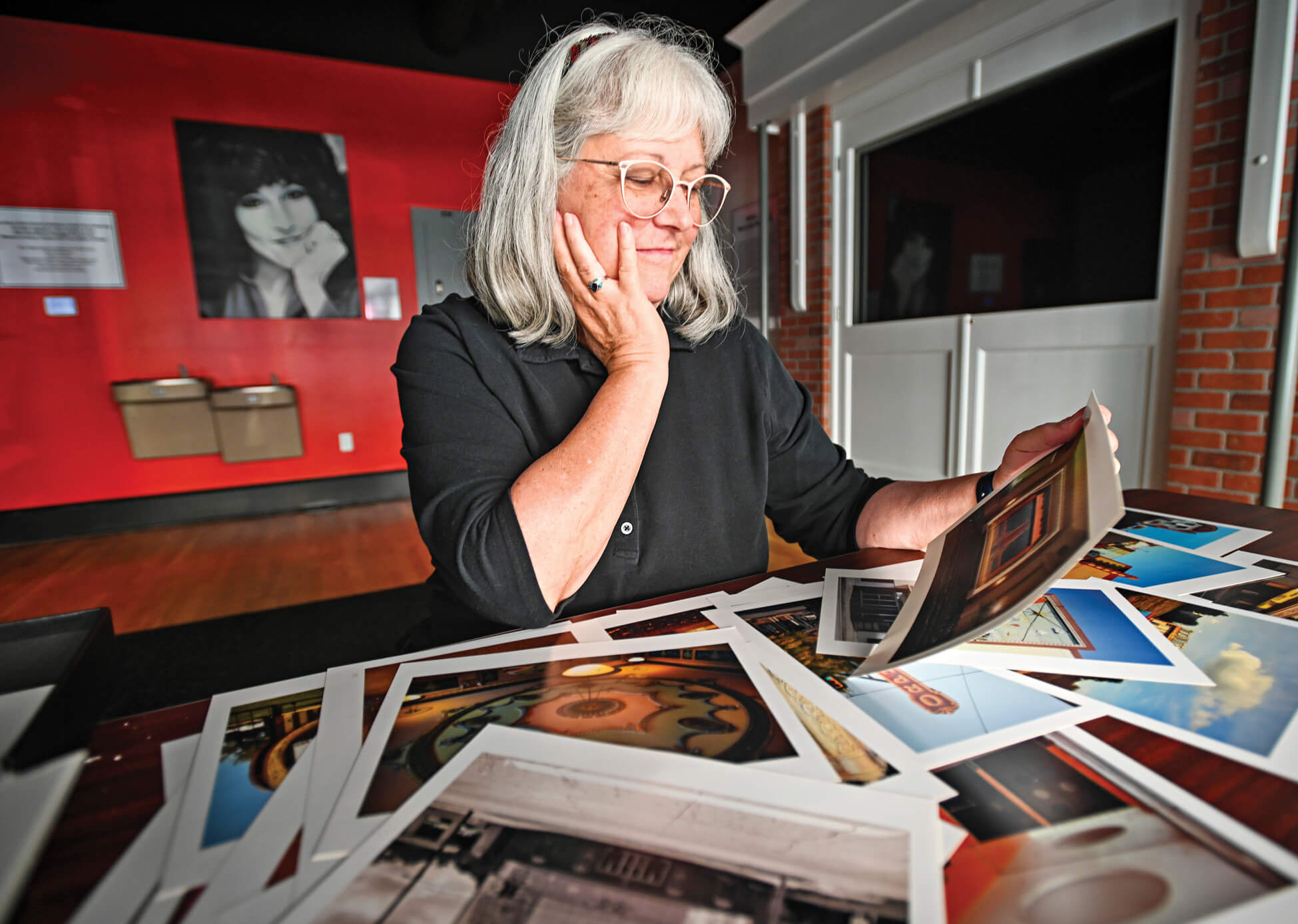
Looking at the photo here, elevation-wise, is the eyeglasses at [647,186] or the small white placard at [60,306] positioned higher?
the small white placard at [60,306]

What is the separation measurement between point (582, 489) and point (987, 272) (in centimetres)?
298

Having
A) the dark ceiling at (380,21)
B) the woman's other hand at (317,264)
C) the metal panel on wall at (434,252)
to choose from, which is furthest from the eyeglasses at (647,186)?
the woman's other hand at (317,264)

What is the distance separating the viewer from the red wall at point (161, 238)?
350cm

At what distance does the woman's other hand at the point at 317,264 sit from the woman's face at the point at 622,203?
3874 millimetres

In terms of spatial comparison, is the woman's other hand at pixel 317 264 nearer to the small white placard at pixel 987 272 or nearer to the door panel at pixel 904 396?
the door panel at pixel 904 396

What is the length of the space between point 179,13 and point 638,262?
13.7ft

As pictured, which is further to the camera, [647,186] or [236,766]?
[647,186]

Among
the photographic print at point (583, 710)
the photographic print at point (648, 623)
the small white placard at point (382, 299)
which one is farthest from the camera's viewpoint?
the small white placard at point (382, 299)

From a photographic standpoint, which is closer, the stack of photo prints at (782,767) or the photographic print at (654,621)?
the stack of photo prints at (782,767)

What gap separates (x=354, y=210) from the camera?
4180 millimetres

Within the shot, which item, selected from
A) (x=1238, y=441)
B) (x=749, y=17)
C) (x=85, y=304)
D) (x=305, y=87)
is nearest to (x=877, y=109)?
(x=749, y=17)

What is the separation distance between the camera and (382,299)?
4.35 m

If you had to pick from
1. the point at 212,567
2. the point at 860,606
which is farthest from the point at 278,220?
the point at 860,606

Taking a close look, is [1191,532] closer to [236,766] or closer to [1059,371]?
[236,766]
